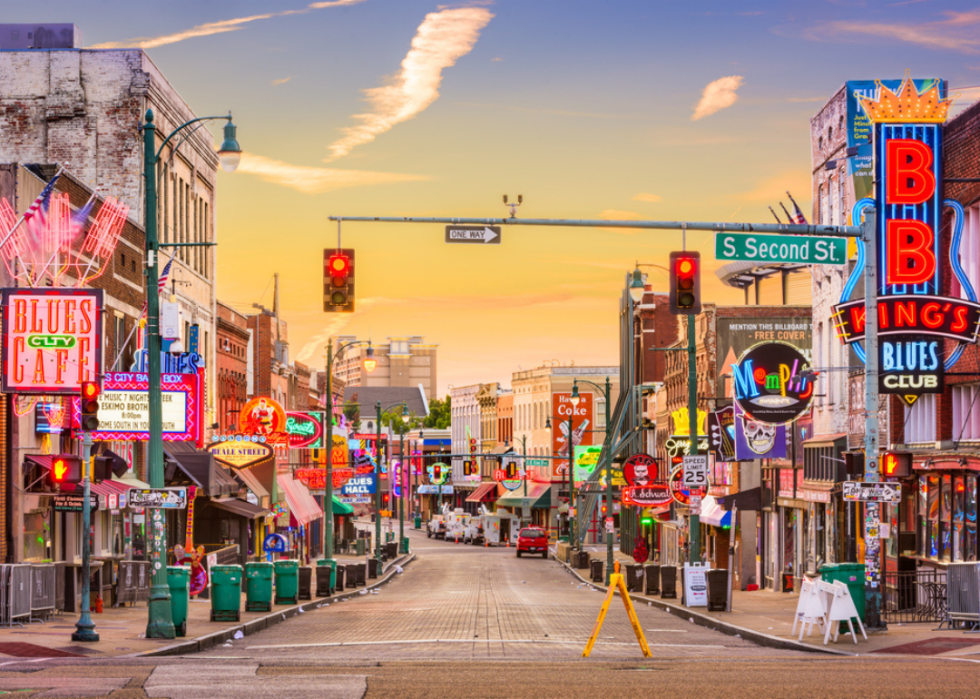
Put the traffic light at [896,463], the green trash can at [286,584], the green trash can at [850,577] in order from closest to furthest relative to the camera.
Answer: the green trash can at [850,577], the traffic light at [896,463], the green trash can at [286,584]

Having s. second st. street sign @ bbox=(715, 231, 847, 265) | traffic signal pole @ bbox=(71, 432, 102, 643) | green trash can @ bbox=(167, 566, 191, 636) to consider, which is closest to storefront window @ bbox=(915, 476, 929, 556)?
s. second st. street sign @ bbox=(715, 231, 847, 265)

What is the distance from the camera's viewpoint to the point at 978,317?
90.7ft

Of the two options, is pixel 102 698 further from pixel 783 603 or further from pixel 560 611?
pixel 783 603

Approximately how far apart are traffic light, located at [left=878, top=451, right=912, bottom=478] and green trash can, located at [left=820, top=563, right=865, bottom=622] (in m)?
1.75

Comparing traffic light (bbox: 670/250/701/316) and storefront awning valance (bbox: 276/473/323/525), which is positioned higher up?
traffic light (bbox: 670/250/701/316)

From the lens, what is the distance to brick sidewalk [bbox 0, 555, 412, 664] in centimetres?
2040

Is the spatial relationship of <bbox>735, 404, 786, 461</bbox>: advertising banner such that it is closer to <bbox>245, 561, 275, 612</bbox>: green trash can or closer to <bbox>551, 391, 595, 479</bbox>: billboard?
<bbox>245, 561, 275, 612</bbox>: green trash can

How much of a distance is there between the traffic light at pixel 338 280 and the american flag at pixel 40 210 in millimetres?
Result: 10602

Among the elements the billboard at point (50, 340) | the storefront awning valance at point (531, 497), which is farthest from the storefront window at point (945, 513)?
the storefront awning valance at point (531, 497)

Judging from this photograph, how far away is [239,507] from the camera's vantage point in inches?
1966

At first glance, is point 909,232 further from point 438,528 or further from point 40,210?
point 438,528

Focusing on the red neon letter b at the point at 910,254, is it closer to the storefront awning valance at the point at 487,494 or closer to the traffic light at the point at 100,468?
the traffic light at the point at 100,468

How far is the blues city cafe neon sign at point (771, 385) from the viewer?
121ft

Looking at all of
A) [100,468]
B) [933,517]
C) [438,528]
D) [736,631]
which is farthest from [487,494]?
[100,468]
